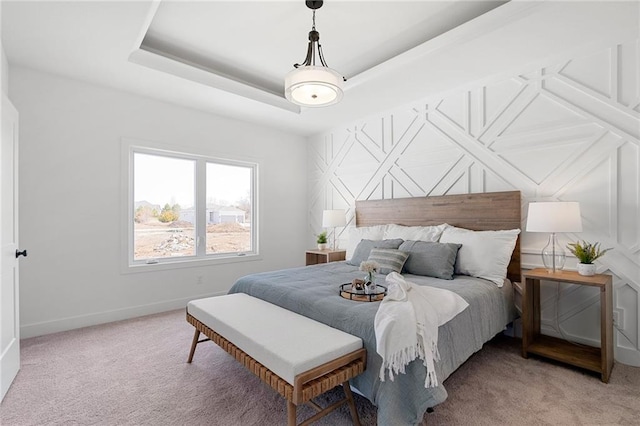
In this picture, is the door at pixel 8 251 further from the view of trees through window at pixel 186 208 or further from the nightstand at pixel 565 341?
the nightstand at pixel 565 341

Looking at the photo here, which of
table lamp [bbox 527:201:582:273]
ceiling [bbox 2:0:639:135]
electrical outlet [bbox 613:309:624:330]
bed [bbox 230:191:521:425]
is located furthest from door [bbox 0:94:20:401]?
electrical outlet [bbox 613:309:624:330]

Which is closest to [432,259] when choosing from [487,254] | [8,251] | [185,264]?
[487,254]

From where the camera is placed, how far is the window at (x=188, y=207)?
3.83 meters

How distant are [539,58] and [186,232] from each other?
14.5 ft

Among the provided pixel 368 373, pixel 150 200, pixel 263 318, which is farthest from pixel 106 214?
pixel 368 373

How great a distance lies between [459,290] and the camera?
2369 millimetres

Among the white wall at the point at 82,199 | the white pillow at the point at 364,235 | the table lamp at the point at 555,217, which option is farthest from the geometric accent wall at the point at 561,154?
the white wall at the point at 82,199

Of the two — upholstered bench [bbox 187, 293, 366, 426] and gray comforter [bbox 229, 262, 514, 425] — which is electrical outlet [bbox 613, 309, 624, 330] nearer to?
gray comforter [bbox 229, 262, 514, 425]

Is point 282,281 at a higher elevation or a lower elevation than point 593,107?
lower

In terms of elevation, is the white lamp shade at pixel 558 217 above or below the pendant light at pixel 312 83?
below

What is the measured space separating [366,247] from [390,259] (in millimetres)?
517

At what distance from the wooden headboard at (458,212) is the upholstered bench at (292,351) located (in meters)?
2.16

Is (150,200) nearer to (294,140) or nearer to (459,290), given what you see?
(294,140)

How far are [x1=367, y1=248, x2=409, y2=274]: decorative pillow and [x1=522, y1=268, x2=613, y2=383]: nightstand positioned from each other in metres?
1.02
